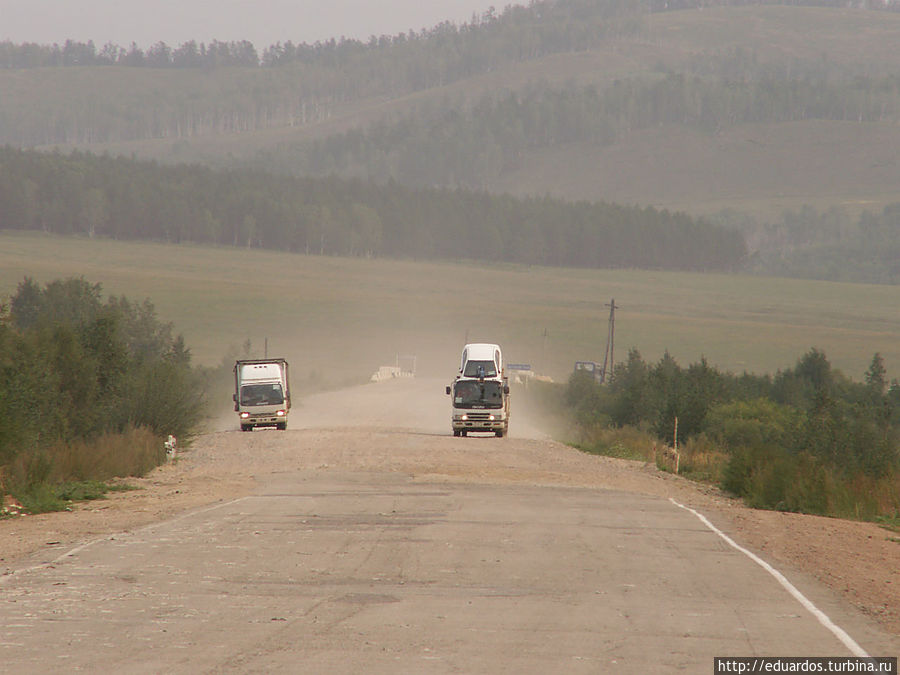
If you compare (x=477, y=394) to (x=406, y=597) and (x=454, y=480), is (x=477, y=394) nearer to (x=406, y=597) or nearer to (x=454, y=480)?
(x=454, y=480)

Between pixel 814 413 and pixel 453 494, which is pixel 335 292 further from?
pixel 453 494

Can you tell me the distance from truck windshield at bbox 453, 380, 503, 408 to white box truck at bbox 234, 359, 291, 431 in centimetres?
705

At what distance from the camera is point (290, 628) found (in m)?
10.9

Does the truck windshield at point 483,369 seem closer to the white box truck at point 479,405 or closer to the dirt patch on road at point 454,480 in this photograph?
the white box truck at point 479,405

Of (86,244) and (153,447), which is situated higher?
(86,244)

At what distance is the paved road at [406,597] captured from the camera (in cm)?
995

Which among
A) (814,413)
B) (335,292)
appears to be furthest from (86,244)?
(814,413)

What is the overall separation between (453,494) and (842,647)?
1307cm

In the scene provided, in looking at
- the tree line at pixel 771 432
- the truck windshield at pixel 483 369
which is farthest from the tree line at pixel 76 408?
the tree line at pixel 771 432

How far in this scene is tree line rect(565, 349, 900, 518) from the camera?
2612cm

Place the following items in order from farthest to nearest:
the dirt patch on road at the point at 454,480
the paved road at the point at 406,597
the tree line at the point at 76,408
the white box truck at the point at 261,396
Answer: the white box truck at the point at 261,396, the tree line at the point at 76,408, the dirt patch on road at the point at 454,480, the paved road at the point at 406,597

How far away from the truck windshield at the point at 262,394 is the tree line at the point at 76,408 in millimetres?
4353

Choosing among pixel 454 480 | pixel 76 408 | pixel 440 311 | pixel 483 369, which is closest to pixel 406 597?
pixel 454 480

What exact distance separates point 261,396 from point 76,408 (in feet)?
50.2
